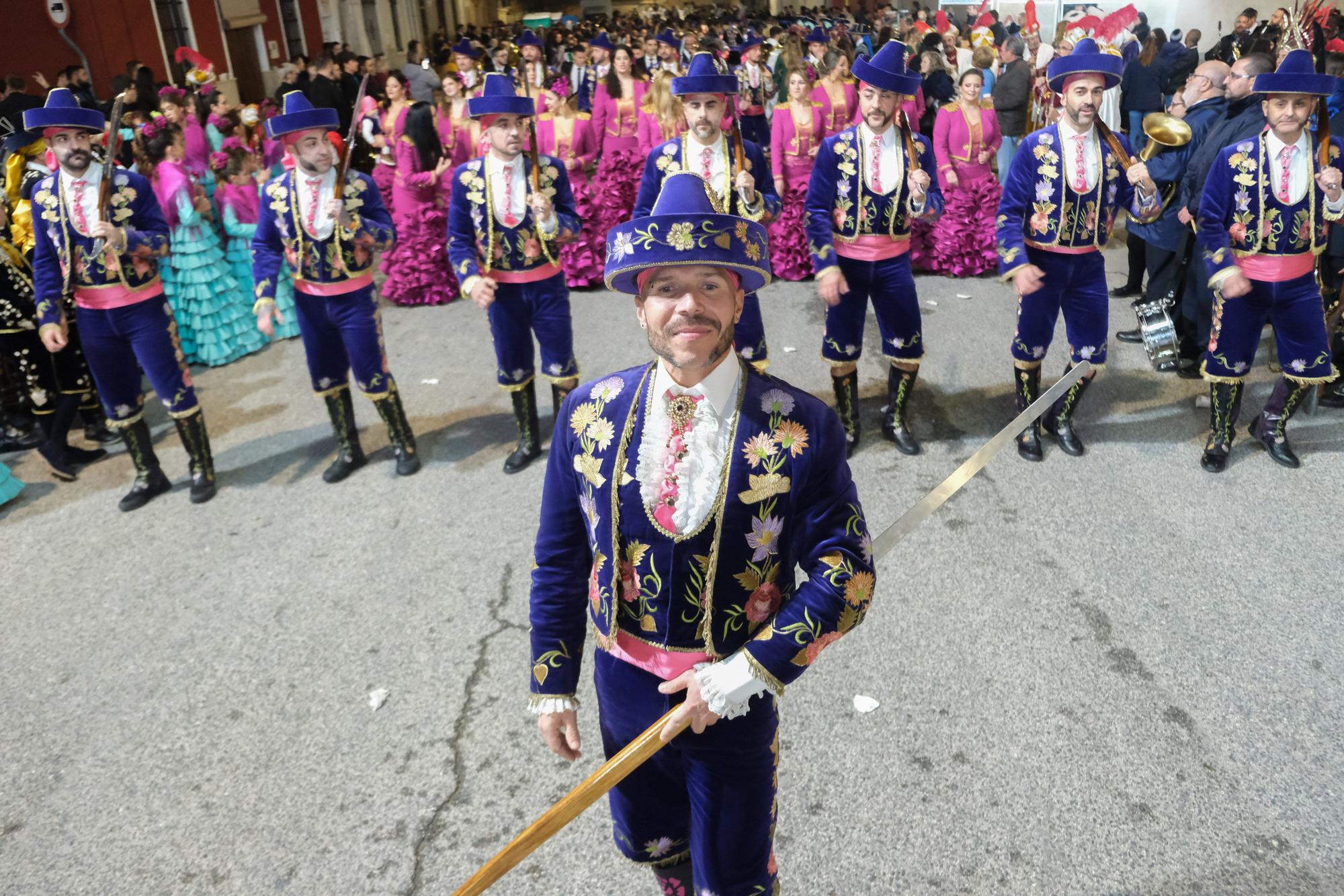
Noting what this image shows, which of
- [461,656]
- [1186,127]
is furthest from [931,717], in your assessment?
[1186,127]

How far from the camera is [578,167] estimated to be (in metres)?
9.02

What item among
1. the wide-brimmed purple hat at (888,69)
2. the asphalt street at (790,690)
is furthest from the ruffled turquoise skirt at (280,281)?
the wide-brimmed purple hat at (888,69)

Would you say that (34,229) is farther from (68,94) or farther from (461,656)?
(461,656)

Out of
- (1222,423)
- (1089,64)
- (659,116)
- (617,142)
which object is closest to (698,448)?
(1089,64)

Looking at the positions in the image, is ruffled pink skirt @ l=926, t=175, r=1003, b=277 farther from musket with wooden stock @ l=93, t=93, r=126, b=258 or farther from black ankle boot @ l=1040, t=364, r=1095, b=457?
musket with wooden stock @ l=93, t=93, r=126, b=258

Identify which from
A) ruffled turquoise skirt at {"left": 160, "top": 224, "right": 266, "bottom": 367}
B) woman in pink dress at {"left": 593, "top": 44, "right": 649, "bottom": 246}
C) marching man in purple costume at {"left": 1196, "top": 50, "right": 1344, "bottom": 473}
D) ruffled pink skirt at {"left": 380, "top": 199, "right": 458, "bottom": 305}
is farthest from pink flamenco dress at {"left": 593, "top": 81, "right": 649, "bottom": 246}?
marching man in purple costume at {"left": 1196, "top": 50, "right": 1344, "bottom": 473}

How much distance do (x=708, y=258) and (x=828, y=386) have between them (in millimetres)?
4792

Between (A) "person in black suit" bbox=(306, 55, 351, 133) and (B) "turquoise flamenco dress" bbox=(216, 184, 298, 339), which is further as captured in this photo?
(A) "person in black suit" bbox=(306, 55, 351, 133)

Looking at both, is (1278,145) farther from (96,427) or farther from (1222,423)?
(96,427)

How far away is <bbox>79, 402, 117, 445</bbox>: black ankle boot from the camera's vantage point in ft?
21.0

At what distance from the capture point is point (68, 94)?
4750 millimetres

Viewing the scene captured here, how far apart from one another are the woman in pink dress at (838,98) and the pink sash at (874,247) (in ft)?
13.6

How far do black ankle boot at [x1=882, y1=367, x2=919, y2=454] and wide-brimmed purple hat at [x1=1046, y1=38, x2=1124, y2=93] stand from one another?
5.50 ft

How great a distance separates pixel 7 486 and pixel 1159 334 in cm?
681
